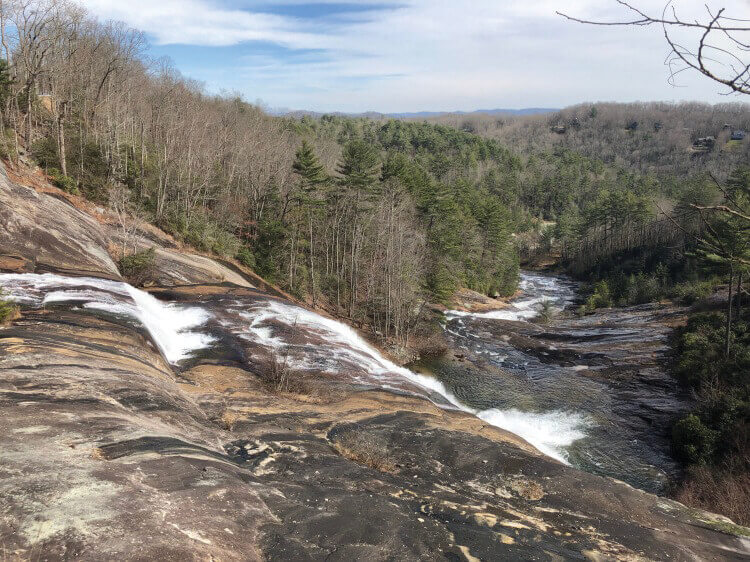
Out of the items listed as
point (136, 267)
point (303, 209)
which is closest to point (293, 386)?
point (136, 267)

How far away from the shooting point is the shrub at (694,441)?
1783 centimetres

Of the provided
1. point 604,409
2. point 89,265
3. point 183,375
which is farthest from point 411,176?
point 183,375

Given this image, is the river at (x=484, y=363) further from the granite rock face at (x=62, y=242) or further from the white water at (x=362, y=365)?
the granite rock face at (x=62, y=242)

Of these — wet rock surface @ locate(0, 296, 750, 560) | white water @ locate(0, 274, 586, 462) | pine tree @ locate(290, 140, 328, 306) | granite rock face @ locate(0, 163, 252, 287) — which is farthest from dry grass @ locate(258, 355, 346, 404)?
pine tree @ locate(290, 140, 328, 306)

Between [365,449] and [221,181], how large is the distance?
39.1m

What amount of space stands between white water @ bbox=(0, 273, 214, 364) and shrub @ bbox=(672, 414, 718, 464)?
19833mm

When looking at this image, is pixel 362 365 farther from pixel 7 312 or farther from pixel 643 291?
pixel 643 291

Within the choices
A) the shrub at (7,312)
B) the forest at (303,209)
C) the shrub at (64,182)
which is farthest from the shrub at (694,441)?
the shrub at (64,182)

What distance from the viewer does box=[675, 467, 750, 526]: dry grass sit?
13664 millimetres

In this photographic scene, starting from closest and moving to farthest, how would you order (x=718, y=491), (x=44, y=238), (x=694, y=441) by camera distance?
(x=718, y=491), (x=44, y=238), (x=694, y=441)

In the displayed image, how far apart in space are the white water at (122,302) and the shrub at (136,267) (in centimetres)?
204

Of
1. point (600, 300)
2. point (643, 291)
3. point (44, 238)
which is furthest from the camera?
point (600, 300)

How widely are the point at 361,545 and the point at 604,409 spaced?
21.3 metres

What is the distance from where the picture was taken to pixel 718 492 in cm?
1484
